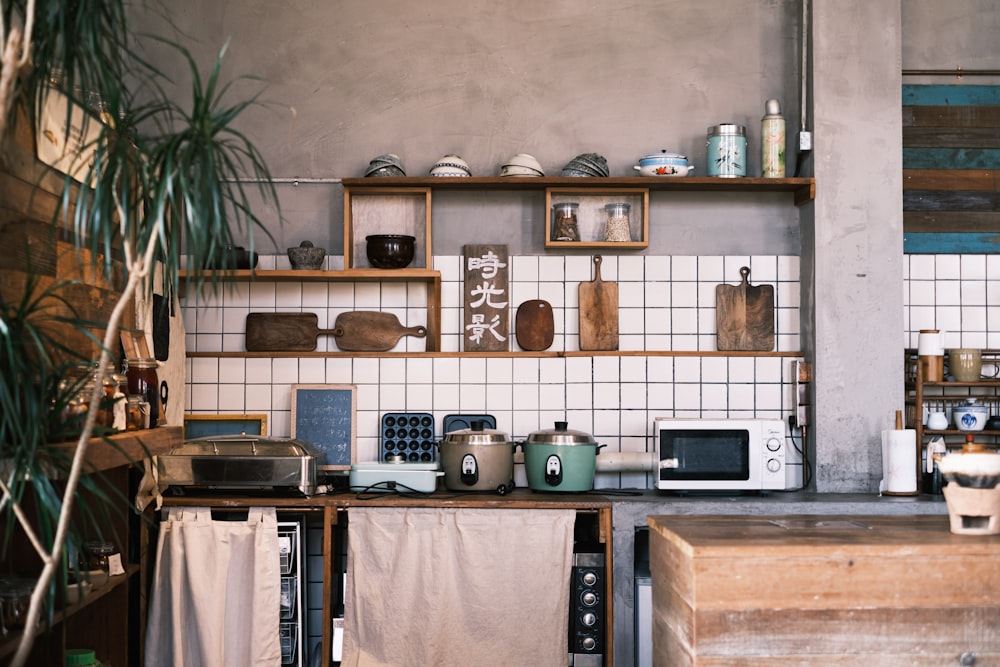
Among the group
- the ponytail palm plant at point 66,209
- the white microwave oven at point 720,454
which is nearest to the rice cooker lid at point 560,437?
the white microwave oven at point 720,454

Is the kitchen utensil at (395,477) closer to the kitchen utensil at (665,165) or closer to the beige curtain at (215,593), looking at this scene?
the beige curtain at (215,593)

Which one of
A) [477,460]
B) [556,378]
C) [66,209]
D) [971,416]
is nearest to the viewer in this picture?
[66,209]

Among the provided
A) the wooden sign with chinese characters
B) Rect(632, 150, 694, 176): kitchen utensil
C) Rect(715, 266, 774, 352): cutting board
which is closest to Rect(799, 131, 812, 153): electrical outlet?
Rect(632, 150, 694, 176): kitchen utensil

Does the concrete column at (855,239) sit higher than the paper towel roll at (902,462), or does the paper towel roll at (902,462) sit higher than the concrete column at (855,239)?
the concrete column at (855,239)

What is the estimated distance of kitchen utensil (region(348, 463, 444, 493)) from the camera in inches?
151

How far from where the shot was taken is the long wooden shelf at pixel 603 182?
159 inches

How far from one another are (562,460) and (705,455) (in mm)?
558

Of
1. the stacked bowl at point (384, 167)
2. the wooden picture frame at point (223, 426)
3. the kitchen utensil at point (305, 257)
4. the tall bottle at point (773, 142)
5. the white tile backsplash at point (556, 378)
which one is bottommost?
the wooden picture frame at point (223, 426)

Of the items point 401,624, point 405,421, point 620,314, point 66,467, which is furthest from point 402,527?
point 66,467

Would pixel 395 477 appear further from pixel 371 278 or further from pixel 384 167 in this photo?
pixel 384 167

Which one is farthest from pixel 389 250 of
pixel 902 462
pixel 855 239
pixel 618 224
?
pixel 902 462

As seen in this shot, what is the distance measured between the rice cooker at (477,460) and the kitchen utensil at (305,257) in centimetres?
92

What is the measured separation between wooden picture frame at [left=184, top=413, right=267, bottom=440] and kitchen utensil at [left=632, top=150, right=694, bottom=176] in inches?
76.0

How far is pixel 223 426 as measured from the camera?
420 centimetres
